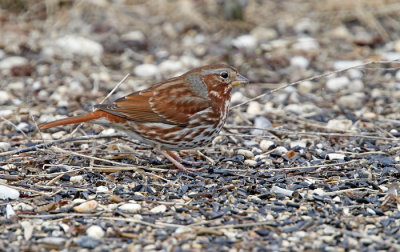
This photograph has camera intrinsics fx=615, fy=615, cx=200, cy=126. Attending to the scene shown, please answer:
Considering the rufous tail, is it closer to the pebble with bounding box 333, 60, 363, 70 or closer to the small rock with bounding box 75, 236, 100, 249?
the small rock with bounding box 75, 236, 100, 249

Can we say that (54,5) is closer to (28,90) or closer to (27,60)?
(27,60)

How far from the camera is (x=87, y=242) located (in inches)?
156

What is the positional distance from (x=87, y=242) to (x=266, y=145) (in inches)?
97.9

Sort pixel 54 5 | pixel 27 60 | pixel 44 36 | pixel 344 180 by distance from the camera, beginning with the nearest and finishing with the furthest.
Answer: pixel 344 180 < pixel 27 60 < pixel 44 36 < pixel 54 5

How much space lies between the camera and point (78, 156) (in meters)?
5.50

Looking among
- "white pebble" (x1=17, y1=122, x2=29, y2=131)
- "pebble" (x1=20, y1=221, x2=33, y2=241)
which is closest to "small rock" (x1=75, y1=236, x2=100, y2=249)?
"pebble" (x1=20, y1=221, x2=33, y2=241)

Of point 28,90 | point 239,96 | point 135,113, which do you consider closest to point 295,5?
point 239,96

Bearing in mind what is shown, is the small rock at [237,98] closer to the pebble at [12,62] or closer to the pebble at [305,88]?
the pebble at [305,88]

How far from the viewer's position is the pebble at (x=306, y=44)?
9.04 m

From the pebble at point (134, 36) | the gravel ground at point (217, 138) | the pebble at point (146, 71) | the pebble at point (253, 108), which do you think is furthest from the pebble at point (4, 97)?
the pebble at point (253, 108)

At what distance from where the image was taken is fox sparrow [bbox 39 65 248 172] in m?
5.41

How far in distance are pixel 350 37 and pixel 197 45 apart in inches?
94.7

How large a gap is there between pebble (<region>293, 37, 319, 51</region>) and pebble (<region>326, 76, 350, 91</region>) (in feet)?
3.70

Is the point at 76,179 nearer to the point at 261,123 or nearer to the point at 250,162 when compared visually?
the point at 250,162
